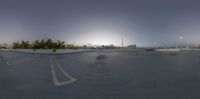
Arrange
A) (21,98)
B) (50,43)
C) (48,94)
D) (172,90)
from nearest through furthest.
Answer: (21,98) < (48,94) < (172,90) < (50,43)

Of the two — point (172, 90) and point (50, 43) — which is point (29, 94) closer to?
point (172, 90)

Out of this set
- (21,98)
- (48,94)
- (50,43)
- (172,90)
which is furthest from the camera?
(50,43)

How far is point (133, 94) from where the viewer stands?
8211mm

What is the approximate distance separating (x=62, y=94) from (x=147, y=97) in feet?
9.47

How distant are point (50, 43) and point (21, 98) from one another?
12530 centimetres

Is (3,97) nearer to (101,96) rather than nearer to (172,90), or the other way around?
(101,96)

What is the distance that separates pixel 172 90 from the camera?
8.91 m

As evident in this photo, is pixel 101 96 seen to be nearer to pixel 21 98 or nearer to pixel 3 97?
pixel 21 98

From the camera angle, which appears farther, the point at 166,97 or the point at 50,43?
the point at 50,43

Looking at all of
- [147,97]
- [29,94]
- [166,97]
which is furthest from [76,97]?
[166,97]

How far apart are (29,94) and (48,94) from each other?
2.19ft

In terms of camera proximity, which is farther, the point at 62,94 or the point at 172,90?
the point at 172,90

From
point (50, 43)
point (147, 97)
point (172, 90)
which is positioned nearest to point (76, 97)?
point (147, 97)

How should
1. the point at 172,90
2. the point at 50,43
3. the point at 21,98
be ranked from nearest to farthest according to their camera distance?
the point at 21,98 → the point at 172,90 → the point at 50,43
